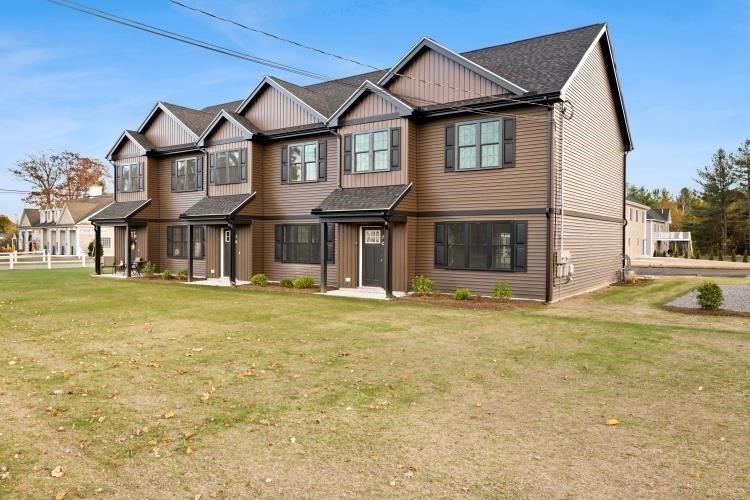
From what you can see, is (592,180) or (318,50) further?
(592,180)

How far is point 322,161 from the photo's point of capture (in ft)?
67.4

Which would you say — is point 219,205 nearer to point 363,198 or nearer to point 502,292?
point 363,198

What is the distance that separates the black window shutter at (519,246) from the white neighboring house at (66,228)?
4539cm

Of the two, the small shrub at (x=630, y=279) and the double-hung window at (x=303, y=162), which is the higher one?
the double-hung window at (x=303, y=162)

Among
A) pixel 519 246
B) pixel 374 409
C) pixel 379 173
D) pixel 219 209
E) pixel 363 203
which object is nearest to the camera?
pixel 374 409

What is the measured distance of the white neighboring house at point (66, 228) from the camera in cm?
5303

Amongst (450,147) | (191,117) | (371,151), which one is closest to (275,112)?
(371,151)

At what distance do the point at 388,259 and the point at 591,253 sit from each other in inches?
325

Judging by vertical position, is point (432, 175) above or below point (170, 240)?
above

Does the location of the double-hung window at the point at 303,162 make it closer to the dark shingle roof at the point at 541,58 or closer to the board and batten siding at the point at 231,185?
the board and batten siding at the point at 231,185

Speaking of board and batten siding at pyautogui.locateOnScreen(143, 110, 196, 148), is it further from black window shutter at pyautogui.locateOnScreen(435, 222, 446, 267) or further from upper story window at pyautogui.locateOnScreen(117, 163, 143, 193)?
black window shutter at pyautogui.locateOnScreen(435, 222, 446, 267)

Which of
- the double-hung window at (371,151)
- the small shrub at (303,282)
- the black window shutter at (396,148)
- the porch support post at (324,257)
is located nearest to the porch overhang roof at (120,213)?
the small shrub at (303,282)

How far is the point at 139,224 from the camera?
84.8 ft

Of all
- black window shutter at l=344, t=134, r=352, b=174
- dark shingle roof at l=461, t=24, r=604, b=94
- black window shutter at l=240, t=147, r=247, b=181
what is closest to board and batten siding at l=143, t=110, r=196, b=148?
black window shutter at l=240, t=147, r=247, b=181
